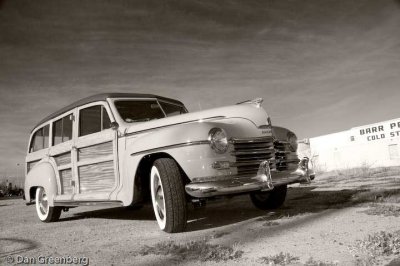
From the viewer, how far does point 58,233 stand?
500cm

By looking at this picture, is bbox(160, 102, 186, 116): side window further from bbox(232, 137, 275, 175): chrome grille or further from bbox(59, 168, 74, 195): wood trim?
bbox(232, 137, 275, 175): chrome grille

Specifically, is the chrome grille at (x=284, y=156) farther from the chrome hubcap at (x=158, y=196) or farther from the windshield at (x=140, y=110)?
the windshield at (x=140, y=110)

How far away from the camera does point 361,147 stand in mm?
25328

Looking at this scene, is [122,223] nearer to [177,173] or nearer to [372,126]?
[177,173]

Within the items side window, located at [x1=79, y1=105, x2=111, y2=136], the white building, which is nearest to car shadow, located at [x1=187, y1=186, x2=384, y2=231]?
side window, located at [x1=79, y1=105, x2=111, y2=136]

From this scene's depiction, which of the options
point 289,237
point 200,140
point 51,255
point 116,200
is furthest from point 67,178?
point 289,237

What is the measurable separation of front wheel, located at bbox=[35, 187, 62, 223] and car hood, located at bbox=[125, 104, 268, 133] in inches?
114

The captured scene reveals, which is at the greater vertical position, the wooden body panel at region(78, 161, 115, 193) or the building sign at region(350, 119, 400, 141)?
the building sign at region(350, 119, 400, 141)

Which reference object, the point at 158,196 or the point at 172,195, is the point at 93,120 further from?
the point at 172,195

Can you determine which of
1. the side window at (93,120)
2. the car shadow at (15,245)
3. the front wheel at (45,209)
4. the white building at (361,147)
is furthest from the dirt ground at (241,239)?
the white building at (361,147)

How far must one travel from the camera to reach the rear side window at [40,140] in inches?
275

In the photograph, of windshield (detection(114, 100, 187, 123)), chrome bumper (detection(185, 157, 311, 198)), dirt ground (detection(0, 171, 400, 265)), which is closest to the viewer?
dirt ground (detection(0, 171, 400, 265))

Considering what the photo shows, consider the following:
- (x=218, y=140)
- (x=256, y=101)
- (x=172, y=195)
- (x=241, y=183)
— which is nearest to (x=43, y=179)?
(x=172, y=195)

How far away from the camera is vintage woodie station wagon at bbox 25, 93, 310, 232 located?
3885mm
